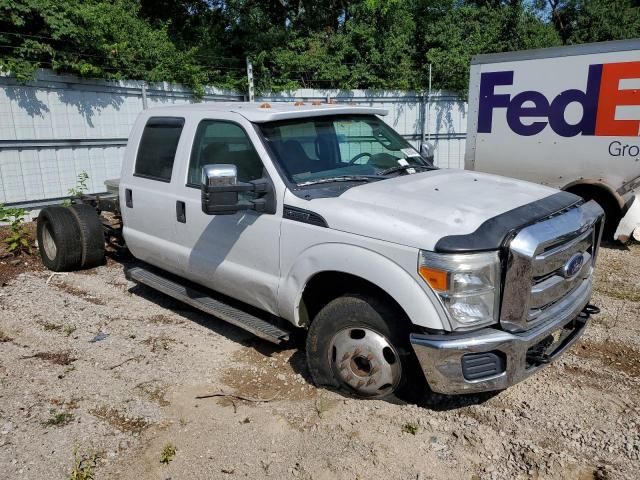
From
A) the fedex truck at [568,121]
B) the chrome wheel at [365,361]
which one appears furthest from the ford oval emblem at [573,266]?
the fedex truck at [568,121]

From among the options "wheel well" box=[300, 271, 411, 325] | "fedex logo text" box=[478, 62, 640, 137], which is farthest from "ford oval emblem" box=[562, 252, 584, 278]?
"fedex logo text" box=[478, 62, 640, 137]

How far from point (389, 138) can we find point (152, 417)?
9.60 ft

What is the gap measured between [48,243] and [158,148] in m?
2.62

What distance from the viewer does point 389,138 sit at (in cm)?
497

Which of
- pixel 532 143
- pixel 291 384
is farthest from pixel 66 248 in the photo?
pixel 532 143

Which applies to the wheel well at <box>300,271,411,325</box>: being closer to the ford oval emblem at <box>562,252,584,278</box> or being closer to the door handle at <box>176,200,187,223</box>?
the ford oval emblem at <box>562,252,584,278</box>

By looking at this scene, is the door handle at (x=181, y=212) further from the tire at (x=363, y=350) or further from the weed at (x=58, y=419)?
the weed at (x=58, y=419)

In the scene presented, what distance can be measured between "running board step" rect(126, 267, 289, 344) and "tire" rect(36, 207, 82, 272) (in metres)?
1.44

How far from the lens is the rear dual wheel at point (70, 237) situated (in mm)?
6676

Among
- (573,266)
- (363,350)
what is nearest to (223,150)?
(363,350)

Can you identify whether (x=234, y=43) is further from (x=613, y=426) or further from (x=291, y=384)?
(x=613, y=426)

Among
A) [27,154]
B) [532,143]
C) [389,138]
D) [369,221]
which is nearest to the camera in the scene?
[369,221]

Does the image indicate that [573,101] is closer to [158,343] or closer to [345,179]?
[345,179]

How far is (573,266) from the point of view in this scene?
3650mm
